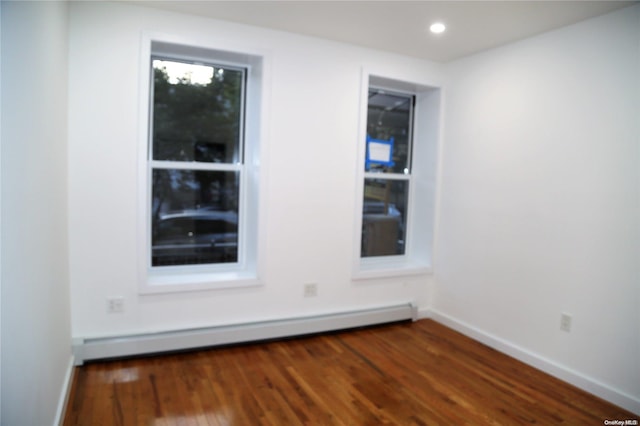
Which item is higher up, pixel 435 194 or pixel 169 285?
pixel 435 194

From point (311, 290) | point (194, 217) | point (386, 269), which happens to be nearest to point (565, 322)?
point (386, 269)

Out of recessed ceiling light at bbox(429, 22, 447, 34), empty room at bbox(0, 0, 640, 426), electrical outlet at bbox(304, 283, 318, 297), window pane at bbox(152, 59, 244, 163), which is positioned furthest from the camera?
electrical outlet at bbox(304, 283, 318, 297)

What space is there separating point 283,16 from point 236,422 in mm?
2727

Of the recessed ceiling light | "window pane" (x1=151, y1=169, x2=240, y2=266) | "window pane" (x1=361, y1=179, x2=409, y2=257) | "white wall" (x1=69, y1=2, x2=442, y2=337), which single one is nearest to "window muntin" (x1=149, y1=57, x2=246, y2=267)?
"window pane" (x1=151, y1=169, x2=240, y2=266)

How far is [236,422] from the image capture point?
224 cm

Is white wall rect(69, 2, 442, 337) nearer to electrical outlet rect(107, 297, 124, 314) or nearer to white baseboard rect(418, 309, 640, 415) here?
electrical outlet rect(107, 297, 124, 314)

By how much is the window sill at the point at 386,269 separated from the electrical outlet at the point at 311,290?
0.38 meters

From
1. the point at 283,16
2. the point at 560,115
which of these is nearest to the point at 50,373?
the point at 283,16

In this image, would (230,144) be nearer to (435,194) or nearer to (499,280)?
(435,194)

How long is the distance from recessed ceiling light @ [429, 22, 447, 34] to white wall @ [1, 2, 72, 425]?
2.46m

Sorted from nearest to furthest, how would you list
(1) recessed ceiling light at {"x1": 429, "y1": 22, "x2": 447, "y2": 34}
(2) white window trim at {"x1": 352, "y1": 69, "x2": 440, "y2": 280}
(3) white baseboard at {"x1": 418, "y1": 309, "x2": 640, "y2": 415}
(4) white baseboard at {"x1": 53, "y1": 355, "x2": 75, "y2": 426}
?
(4) white baseboard at {"x1": 53, "y1": 355, "x2": 75, "y2": 426} → (3) white baseboard at {"x1": 418, "y1": 309, "x2": 640, "y2": 415} → (1) recessed ceiling light at {"x1": 429, "y1": 22, "x2": 447, "y2": 34} → (2) white window trim at {"x1": 352, "y1": 69, "x2": 440, "y2": 280}

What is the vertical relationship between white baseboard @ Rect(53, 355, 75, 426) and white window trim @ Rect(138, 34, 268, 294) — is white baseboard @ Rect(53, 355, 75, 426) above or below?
below

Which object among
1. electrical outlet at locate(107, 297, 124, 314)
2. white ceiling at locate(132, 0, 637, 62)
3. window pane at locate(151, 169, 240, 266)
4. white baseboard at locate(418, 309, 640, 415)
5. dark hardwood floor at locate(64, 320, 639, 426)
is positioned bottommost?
dark hardwood floor at locate(64, 320, 639, 426)

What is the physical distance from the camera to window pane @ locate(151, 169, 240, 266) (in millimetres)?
3338
